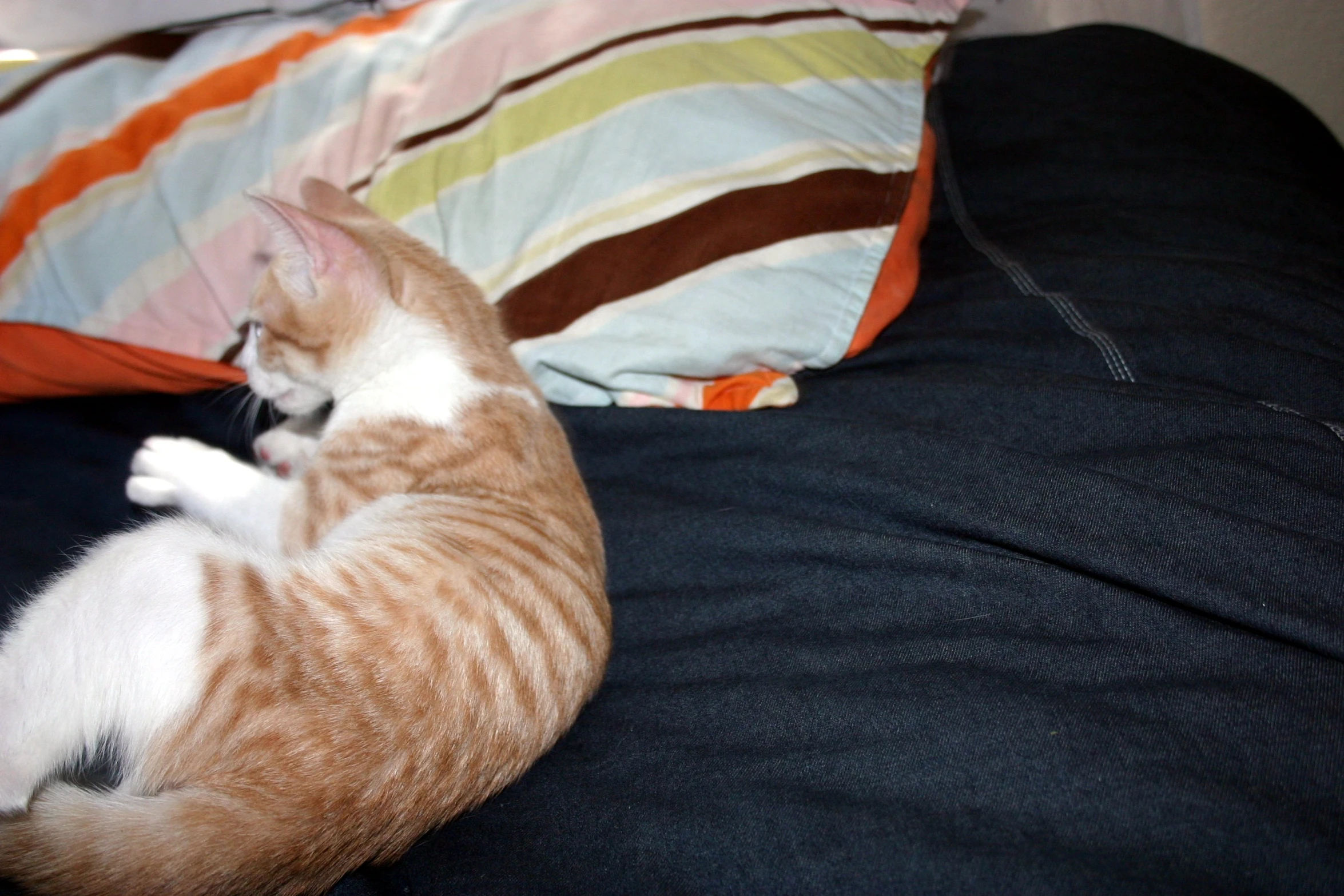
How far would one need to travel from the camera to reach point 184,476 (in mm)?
1242

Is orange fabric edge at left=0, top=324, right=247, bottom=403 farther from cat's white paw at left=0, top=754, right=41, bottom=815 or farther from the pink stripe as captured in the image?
cat's white paw at left=0, top=754, right=41, bottom=815

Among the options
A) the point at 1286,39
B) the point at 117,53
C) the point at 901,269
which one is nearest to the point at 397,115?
the point at 117,53

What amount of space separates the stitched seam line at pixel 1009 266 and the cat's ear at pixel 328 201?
3.66ft

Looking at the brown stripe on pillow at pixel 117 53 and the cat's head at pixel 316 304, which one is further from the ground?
the brown stripe on pillow at pixel 117 53

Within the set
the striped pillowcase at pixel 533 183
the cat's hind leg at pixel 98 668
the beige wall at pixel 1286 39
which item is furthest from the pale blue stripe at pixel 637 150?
the beige wall at pixel 1286 39

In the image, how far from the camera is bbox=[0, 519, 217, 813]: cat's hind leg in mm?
834

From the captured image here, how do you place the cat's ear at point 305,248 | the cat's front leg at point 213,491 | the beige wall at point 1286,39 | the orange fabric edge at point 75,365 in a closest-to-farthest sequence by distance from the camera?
the cat's ear at point 305,248 < the cat's front leg at point 213,491 < the orange fabric edge at point 75,365 < the beige wall at point 1286,39

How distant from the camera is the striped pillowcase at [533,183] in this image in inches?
52.5

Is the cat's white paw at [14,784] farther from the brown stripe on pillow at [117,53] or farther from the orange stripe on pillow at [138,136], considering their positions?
the brown stripe on pillow at [117,53]

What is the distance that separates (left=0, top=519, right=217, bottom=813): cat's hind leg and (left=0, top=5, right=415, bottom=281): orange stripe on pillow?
0.79 m

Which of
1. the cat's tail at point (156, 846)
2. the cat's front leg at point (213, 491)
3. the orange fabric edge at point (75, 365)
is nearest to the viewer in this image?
the cat's tail at point (156, 846)

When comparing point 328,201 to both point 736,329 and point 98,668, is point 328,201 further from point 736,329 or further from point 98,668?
point 98,668

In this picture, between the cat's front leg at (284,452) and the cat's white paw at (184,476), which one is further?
the cat's front leg at (284,452)

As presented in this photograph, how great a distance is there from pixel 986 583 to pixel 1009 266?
698 mm
